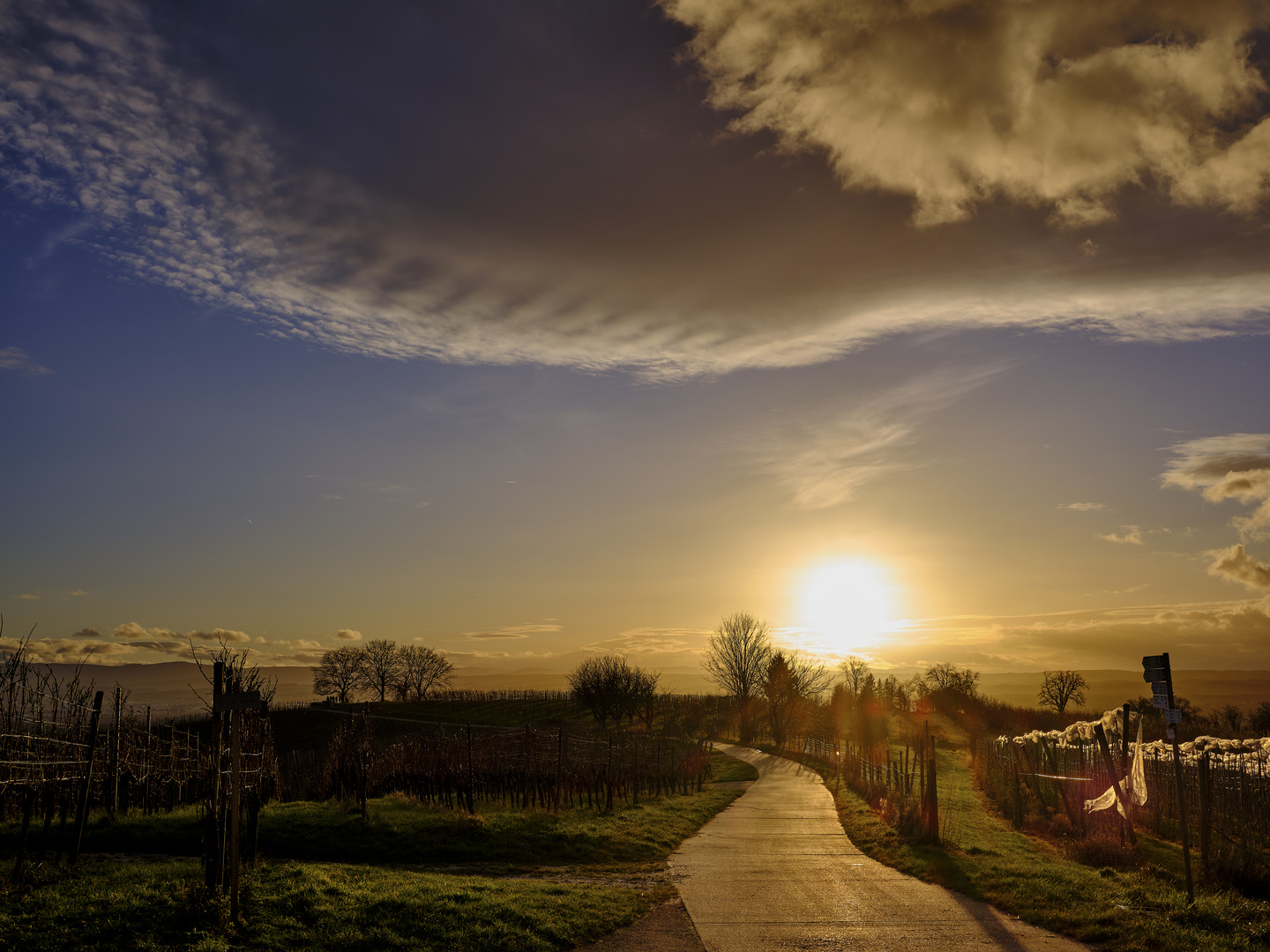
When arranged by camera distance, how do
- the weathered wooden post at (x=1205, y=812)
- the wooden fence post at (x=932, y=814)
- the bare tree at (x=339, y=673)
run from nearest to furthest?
the weathered wooden post at (x=1205, y=812) < the wooden fence post at (x=932, y=814) < the bare tree at (x=339, y=673)

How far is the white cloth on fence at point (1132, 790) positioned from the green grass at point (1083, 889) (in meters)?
1.09

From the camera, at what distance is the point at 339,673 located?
4530 inches

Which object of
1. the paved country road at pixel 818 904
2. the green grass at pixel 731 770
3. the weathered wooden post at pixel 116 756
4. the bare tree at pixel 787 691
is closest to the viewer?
the paved country road at pixel 818 904

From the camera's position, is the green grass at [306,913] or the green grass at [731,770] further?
the green grass at [731,770]

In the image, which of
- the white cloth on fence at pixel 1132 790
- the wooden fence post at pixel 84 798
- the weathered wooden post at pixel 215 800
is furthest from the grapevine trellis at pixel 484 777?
the white cloth on fence at pixel 1132 790

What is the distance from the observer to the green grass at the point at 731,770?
40.1 metres

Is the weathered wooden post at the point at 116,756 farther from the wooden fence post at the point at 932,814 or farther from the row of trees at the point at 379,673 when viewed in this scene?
the row of trees at the point at 379,673

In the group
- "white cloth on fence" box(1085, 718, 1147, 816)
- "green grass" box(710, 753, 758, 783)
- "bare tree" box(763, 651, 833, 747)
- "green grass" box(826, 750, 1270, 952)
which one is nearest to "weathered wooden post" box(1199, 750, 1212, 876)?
"green grass" box(826, 750, 1270, 952)

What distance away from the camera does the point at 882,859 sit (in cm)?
1609

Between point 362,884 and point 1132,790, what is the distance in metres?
15.1

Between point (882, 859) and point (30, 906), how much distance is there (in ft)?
47.2

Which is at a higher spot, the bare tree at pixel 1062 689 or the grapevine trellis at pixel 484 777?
the grapevine trellis at pixel 484 777

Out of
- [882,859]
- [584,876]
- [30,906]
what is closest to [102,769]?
[30,906]

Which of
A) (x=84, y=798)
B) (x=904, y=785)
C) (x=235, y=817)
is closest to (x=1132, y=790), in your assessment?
(x=904, y=785)
